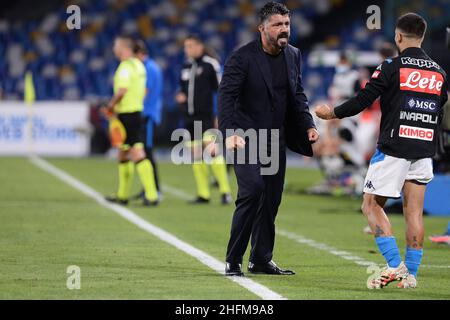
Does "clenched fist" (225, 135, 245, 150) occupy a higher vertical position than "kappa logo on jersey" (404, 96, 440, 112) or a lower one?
lower

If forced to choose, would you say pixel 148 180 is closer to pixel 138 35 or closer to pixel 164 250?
pixel 164 250

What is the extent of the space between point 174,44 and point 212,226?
21.7 metres

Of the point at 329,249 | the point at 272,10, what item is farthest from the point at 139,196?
the point at 272,10

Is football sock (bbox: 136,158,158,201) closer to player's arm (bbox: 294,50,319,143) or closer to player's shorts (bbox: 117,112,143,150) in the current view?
player's shorts (bbox: 117,112,143,150)

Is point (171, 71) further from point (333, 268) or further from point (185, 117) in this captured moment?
point (333, 268)

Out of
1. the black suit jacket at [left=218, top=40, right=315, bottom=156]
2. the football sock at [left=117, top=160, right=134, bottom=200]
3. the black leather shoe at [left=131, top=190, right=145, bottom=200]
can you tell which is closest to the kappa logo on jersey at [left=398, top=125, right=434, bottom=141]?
the black suit jacket at [left=218, top=40, right=315, bottom=156]

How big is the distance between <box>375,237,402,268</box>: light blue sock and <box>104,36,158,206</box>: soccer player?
7386 mm

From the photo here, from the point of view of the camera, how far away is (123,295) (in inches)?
309

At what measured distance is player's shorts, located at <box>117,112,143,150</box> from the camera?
15.8 m

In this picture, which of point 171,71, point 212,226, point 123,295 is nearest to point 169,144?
point 171,71

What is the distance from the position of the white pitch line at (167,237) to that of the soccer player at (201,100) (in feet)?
4.70

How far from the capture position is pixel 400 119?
8508 millimetres

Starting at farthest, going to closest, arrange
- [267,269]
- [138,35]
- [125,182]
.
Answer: [138,35] → [125,182] → [267,269]

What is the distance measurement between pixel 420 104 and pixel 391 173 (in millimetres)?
547
